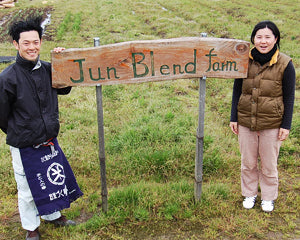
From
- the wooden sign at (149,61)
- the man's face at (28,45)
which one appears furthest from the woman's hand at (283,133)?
the man's face at (28,45)

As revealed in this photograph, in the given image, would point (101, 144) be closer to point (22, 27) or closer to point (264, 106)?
point (22, 27)

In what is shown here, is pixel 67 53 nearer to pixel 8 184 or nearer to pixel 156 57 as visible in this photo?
pixel 156 57

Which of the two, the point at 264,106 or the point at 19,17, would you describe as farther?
the point at 19,17

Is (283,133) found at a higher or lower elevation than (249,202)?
higher

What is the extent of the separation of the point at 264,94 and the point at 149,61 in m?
1.21

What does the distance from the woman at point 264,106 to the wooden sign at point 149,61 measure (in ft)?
0.52

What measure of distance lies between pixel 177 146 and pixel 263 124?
5.15 feet

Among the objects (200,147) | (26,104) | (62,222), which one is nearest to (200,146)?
(200,147)

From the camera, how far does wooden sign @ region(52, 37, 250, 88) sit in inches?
115

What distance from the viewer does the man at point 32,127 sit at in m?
2.72

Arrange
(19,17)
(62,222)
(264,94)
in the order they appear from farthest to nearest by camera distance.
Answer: (19,17)
(62,222)
(264,94)

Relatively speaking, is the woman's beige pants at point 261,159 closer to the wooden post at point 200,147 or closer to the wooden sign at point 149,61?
the wooden post at point 200,147

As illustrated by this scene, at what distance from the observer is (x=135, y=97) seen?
6.71 meters

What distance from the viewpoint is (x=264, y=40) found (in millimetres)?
3002
